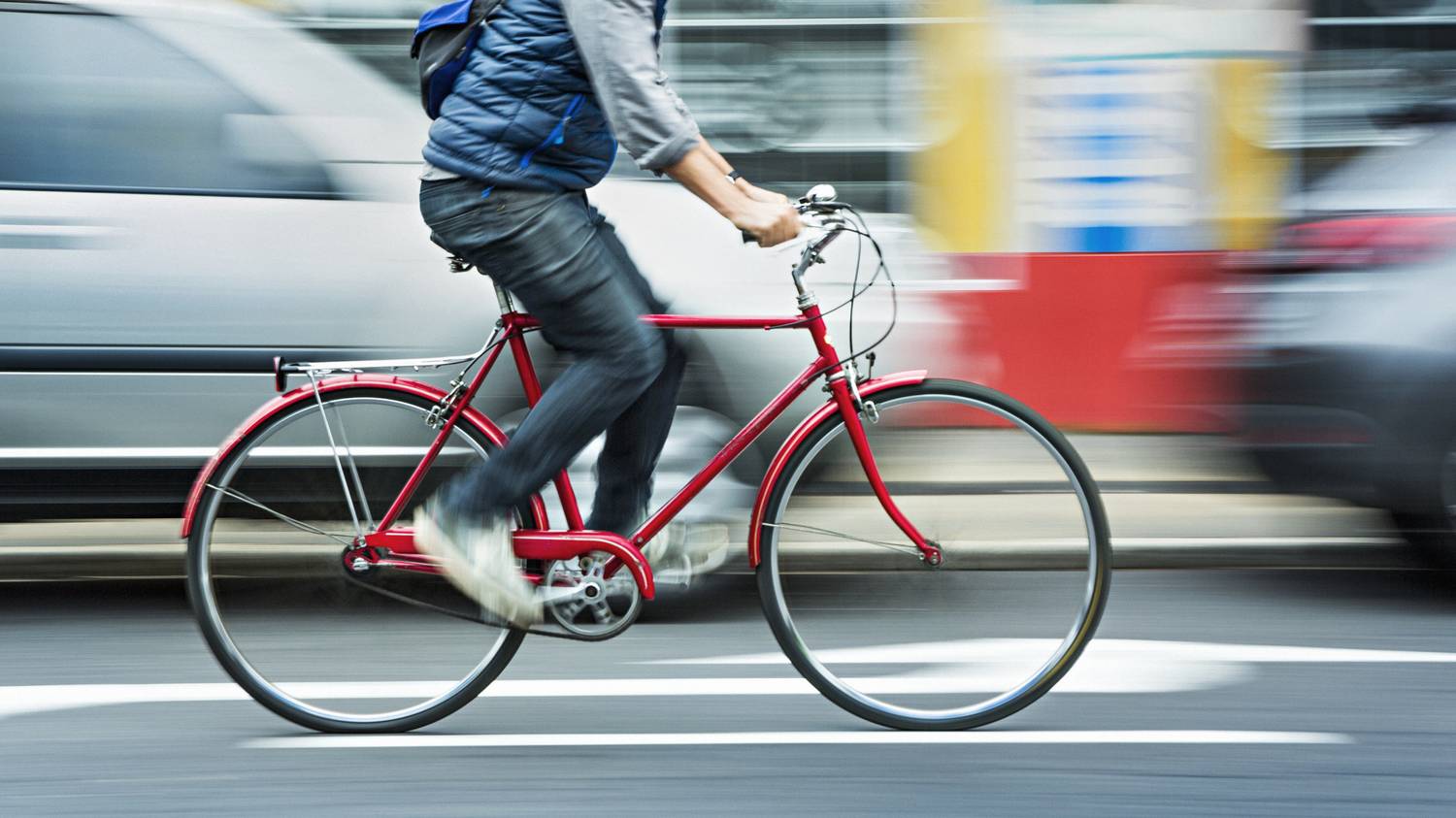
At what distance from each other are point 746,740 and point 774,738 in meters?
0.06

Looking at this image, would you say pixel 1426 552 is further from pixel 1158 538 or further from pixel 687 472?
pixel 687 472

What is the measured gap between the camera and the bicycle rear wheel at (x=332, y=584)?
147 inches

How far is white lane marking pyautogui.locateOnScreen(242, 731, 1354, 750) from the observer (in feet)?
12.3

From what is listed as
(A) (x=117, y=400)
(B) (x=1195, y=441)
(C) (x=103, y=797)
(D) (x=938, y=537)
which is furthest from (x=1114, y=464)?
(C) (x=103, y=797)

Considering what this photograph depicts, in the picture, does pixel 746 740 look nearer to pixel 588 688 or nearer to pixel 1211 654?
pixel 588 688

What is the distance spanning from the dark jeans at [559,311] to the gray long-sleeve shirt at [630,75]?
286 millimetres

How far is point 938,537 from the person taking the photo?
12.4 ft

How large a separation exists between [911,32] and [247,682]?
4.70 m

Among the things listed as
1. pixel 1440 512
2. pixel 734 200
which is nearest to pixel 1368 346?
pixel 1440 512

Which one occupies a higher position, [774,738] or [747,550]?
[747,550]

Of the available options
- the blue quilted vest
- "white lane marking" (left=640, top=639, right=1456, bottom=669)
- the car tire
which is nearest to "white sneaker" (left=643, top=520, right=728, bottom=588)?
"white lane marking" (left=640, top=639, right=1456, bottom=669)

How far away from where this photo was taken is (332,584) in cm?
379

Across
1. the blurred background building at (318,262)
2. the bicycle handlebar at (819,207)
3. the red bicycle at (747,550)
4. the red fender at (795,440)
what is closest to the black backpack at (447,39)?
the red bicycle at (747,550)

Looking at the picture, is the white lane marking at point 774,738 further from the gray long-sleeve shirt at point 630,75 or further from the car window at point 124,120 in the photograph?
the car window at point 124,120
